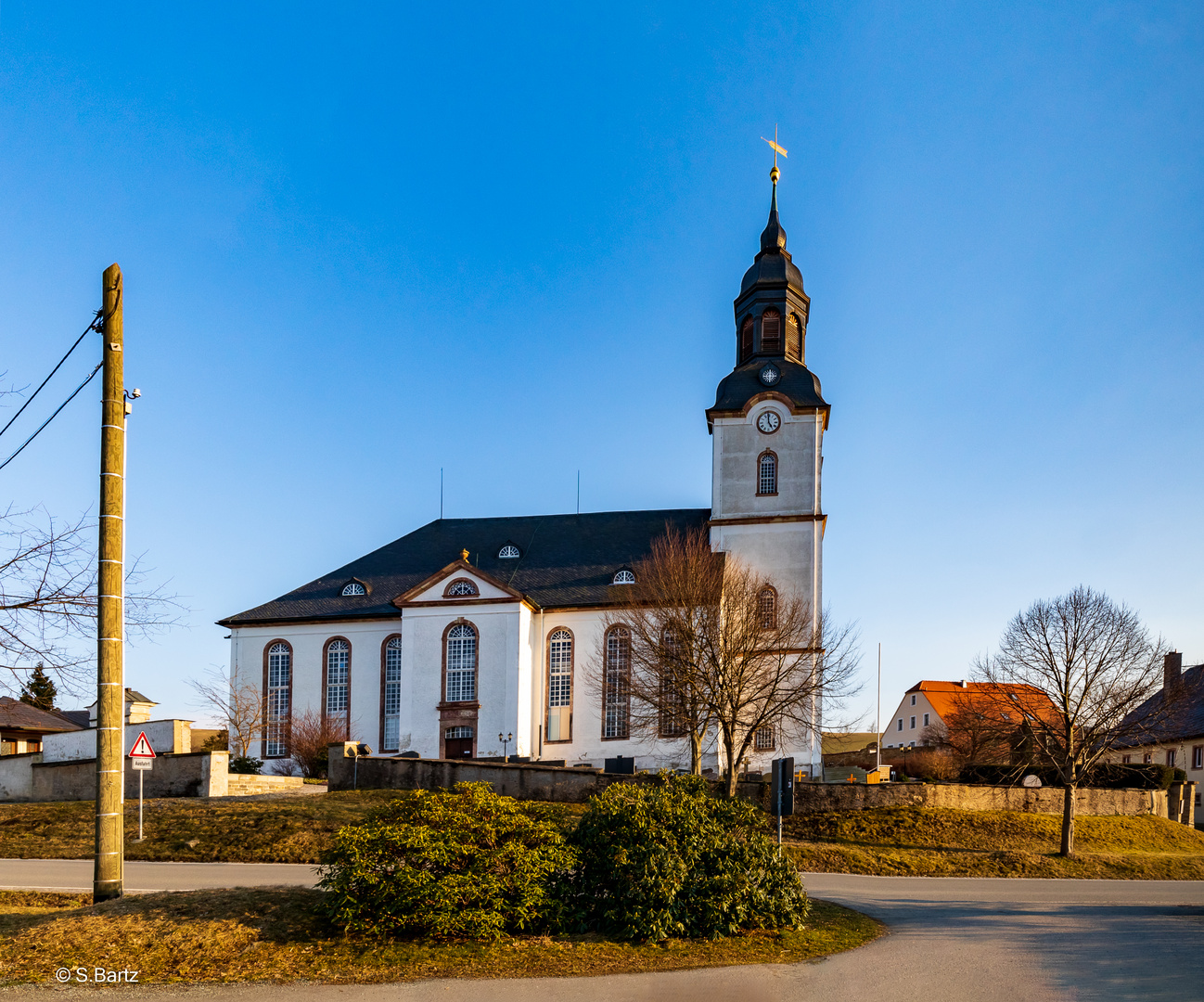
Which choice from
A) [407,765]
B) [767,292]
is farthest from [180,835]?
[767,292]

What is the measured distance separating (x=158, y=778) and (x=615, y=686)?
18324 mm

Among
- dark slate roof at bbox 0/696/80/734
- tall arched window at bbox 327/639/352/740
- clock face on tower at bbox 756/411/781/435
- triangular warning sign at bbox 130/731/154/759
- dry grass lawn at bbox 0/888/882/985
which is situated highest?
clock face on tower at bbox 756/411/781/435

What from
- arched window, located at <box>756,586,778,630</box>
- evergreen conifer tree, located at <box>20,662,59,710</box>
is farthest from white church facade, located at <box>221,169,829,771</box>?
evergreen conifer tree, located at <box>20,662,59,710</box>

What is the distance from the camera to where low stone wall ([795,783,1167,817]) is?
1150 inches

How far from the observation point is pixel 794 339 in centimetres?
4616

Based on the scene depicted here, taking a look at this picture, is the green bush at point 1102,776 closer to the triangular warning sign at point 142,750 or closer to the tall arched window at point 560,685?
the tall arched window at point 560,685

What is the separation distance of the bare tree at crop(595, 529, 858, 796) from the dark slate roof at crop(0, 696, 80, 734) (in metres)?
26.0

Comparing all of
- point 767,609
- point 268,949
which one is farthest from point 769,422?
point 268,949

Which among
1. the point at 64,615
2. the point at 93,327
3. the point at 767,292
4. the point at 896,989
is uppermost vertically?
the point at 767,292

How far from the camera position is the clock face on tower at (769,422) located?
44.4 meters

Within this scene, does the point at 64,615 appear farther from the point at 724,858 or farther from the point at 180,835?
the point at 180,835

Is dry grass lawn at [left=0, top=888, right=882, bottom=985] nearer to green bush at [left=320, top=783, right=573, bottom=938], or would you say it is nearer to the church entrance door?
green bush at [left=320, top=783, right=573, bottom=938]

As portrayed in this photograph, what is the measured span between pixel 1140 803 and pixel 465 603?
25371mm

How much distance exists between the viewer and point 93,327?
12125mm
